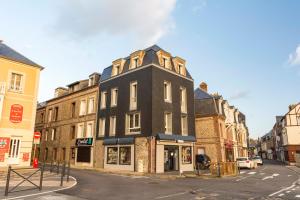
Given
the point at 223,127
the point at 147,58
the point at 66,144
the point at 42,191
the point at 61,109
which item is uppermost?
the point at 147,58

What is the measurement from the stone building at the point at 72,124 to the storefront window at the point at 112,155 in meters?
3.00

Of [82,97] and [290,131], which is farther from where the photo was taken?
[290,131]

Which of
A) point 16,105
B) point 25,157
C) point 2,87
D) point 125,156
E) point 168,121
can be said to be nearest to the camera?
point 2,87

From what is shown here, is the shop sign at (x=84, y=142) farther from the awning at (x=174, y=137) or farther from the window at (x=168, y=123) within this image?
the awning at (x=174, y=137)

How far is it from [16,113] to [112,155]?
1014 centimetres

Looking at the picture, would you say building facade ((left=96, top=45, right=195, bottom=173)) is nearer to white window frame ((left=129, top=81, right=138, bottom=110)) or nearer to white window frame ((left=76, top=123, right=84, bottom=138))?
white window frame ((left=129, top=81, right=138, bottom=110))

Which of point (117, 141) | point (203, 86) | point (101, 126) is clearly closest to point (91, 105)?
point (101, 126)

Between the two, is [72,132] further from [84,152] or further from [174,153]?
[174,153]

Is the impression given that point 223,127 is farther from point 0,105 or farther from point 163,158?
point 0,105

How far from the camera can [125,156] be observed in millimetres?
23656

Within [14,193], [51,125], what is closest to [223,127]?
[51,125]

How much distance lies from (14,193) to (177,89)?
1936 cm

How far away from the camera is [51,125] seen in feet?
116

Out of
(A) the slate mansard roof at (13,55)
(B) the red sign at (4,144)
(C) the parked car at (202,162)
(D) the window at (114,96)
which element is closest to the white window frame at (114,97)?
(D) the window at (114,96)
